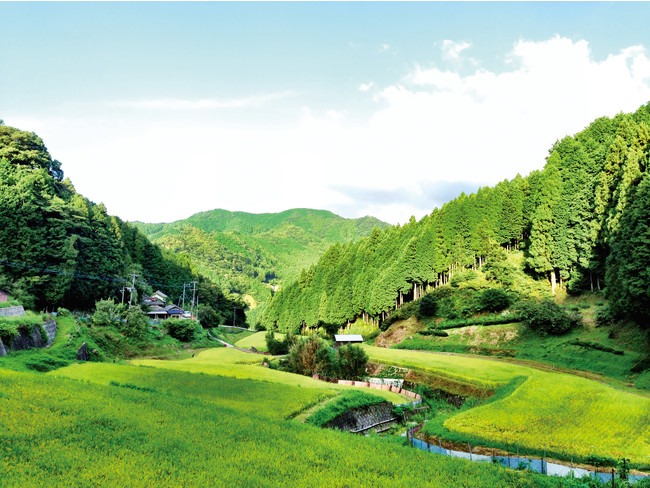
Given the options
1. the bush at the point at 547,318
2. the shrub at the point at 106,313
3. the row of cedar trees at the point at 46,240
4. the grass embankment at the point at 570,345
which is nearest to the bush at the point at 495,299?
the grass embankment at the point at 570,345

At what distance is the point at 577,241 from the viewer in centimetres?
4847

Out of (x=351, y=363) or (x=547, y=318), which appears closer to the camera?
(x=351, y=363)

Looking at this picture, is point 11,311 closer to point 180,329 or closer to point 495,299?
point 180,329

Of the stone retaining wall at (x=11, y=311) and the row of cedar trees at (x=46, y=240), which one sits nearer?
A: the stone retaining wall at (x=11, y=311)

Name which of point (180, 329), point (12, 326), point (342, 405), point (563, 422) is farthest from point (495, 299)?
point (12, 326)

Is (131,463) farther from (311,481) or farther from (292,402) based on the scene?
(292,402)

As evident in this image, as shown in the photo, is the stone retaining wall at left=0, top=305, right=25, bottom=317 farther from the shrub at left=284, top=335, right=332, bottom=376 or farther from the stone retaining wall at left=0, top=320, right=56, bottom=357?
the shrub at left=284, top=335, right=332, bottom=376

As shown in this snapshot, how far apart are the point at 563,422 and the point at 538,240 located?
38.9 metres

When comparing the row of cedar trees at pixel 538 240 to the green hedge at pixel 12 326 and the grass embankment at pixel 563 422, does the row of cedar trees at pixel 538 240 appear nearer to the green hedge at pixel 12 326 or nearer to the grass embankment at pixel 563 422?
the grass embankment at pixel 563 422

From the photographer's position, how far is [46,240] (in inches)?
1994

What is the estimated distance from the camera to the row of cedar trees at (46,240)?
47500 millimetres

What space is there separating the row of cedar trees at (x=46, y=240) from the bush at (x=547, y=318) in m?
52.7

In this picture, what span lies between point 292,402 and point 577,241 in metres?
41.7

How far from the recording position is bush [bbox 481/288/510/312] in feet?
166
